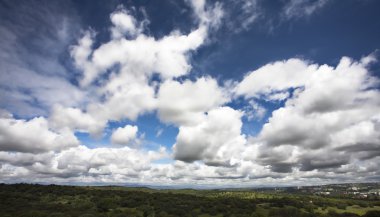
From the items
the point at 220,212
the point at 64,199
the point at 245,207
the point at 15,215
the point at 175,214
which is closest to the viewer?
the point at 15,215

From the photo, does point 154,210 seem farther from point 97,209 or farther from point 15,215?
point 15,215

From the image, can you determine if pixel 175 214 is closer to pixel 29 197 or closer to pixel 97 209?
pixel 97 209

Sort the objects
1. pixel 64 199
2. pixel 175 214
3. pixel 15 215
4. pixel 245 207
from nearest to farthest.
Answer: pixel 15 215, pixel 175 214, pixel 245 207, pixel 64 199

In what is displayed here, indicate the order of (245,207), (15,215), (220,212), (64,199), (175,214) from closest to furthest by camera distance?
(15,215) → (175,214) → (220,212) → (245,207) → (64,199)

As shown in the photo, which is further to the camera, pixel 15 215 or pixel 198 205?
pixel 198 205

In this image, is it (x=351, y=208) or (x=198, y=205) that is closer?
(x=198, y=205)

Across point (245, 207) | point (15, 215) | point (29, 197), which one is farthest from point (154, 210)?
point (29, 197)

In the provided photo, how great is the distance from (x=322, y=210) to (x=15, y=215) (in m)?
180

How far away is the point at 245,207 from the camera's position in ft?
580

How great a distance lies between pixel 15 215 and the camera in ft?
382

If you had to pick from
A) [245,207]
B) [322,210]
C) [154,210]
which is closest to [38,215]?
[154,210]

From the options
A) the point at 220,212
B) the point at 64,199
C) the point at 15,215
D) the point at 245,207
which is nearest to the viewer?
the point at 15,215

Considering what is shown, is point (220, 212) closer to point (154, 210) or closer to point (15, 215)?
point (154, 210)

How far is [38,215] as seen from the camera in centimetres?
12050
